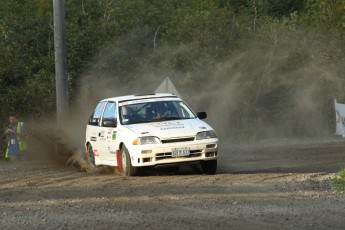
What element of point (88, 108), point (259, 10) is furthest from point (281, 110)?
point (259, 10)

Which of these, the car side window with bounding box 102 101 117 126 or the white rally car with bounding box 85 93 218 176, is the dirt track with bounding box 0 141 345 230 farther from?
the car side window with bounding box 102 101 117 126

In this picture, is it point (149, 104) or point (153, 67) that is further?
point (153, 67)

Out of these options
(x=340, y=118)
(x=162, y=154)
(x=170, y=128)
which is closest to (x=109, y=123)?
(x=170, y=128)

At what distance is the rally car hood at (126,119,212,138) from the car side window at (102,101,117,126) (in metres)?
0.84

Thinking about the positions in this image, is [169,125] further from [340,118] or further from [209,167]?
[340,118]

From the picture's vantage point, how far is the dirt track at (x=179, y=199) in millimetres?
10141

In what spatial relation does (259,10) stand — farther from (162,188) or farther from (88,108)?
(162,188)

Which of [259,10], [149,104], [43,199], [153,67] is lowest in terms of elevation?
[43,199]

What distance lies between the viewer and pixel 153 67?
37312 millimetres

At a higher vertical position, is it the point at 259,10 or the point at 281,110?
the point at 259,10

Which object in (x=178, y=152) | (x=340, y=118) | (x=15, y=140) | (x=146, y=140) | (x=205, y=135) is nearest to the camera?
(x=178, y=152)

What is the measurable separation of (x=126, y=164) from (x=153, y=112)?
1377 mm

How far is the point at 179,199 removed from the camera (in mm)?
12312

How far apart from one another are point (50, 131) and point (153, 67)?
38.8ft
